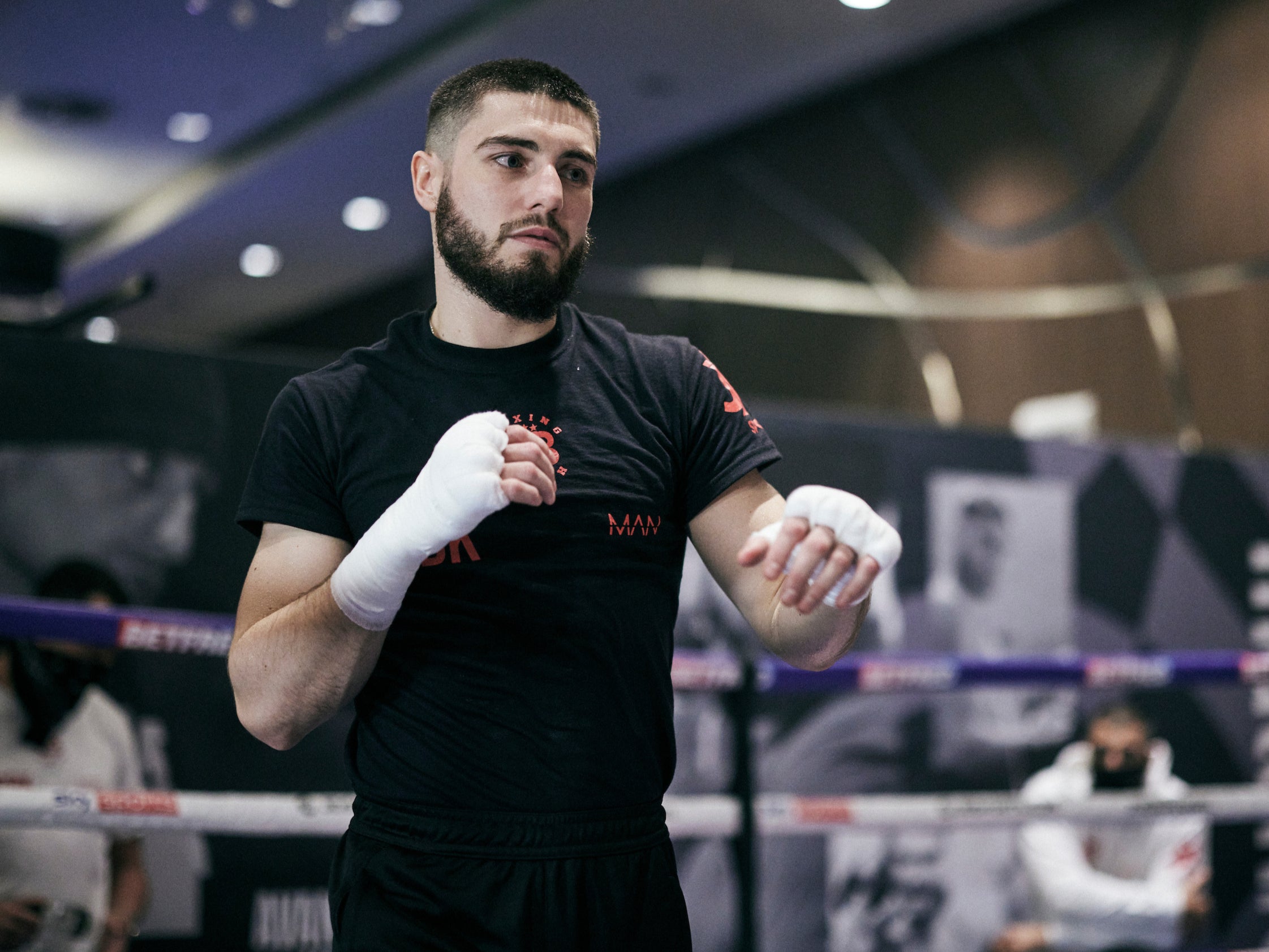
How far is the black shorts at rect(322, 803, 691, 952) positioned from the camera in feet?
3.61

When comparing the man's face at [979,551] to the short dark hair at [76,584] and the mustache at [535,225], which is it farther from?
the mustache at [535,225]

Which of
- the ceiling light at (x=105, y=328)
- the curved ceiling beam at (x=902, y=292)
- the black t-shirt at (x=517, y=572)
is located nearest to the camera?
the black t-shirt at (x=517, y=572)

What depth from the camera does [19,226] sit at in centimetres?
661

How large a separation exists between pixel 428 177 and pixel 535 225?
18 centimetres

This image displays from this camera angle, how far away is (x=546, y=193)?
1.21 meters

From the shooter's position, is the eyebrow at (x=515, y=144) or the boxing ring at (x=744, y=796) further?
the boxing ring at (x=744, y=796)

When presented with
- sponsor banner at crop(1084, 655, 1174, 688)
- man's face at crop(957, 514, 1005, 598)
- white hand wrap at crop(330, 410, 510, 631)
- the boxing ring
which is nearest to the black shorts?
white hand wrap at crop(330, 410, 510, 631)

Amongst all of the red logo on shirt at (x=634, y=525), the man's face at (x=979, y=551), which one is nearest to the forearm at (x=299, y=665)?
the red logo on shirt at (x=634, y=525)

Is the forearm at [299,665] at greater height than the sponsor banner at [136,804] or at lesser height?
greater

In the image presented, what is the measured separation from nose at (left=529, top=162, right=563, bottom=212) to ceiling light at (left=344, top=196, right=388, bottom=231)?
21.5ft

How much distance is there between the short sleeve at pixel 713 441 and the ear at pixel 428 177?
331 mm

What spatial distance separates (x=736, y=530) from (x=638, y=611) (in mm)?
137

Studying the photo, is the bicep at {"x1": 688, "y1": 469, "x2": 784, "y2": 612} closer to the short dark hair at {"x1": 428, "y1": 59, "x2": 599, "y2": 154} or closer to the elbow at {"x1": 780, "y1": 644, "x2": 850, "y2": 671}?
the elbow at {"x1": 780, "y1": 644, "x2": 850, "y2": 671}

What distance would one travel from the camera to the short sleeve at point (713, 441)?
1254 mm
